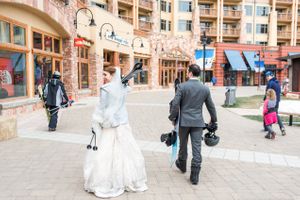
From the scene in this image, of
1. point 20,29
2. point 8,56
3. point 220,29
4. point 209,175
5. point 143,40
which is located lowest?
point 209,175

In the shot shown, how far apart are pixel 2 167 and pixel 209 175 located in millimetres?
3760

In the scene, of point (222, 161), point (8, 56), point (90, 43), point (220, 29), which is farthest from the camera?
point (220, 29)

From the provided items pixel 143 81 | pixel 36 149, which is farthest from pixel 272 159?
pixel 143 81

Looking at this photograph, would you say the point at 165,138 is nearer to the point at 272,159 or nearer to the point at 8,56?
the point at 272,159

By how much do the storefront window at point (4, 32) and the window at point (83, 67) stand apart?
7.99 m

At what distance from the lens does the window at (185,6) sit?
42.2 m

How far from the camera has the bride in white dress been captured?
13.4ft

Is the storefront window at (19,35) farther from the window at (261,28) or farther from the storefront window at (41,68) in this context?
the window at (261,28)

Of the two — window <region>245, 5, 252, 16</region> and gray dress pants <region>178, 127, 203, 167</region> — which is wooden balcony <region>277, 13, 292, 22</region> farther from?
gray dress pants <region>178, 127, 203, 167</region>

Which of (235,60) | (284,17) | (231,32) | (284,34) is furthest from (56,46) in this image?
(284,17)

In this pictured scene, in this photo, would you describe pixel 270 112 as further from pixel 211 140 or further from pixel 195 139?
pixel 195 139

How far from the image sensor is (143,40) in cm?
3188

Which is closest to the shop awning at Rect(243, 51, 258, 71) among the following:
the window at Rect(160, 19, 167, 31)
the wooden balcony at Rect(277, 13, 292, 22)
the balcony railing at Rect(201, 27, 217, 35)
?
the balcony railing at Rect(201, 27, 217, 35)

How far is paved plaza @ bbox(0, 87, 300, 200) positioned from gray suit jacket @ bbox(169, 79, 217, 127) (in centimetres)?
103
